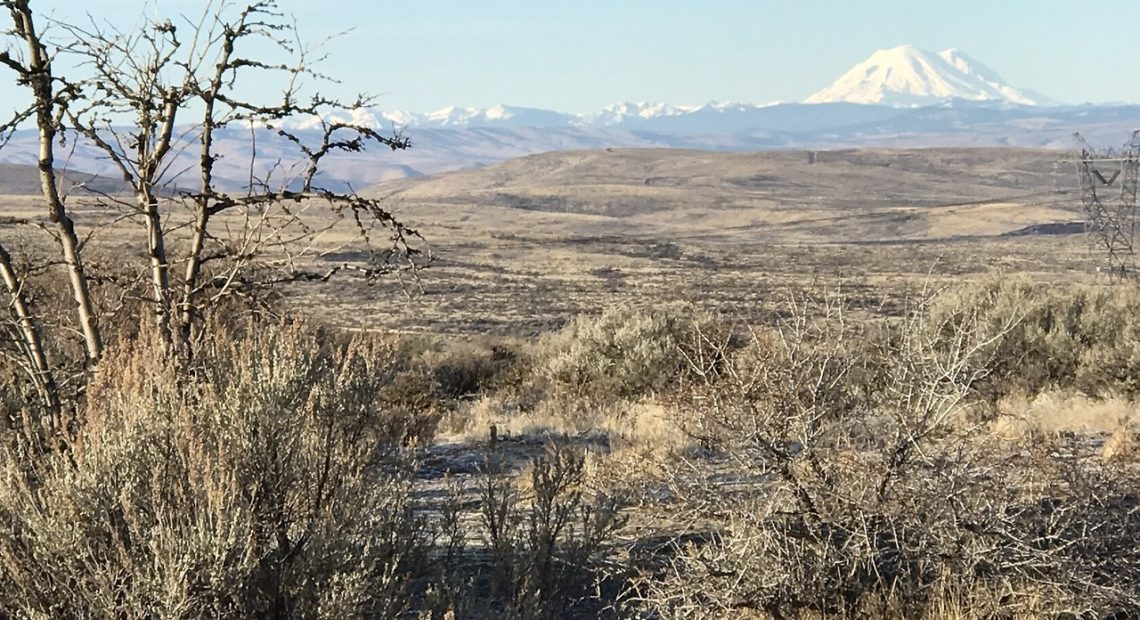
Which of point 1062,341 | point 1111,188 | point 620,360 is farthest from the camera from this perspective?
point 1111,188

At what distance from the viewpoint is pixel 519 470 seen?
27.9ft

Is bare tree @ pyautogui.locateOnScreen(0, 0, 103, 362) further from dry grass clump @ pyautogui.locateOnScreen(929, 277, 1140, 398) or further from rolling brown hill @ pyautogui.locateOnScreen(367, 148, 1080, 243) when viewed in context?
rolling brown hill @ pyautogui.locateOnScreen(367, 148, 1080, 243)

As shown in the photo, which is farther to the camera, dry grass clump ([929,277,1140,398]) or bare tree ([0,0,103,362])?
dry grass clump ([929,277,1140,398])

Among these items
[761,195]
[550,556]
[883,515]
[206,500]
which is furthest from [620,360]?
[761,195]

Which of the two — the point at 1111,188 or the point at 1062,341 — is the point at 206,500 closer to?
the point at 1062,341

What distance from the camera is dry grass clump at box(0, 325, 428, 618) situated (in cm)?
343

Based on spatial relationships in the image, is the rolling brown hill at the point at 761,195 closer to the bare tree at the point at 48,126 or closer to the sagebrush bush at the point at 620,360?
the sagebrush bush at the point at 620,360

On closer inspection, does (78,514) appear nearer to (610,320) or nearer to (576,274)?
(610,320)

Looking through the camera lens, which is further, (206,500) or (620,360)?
(620,360)

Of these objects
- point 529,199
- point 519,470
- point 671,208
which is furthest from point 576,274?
point 529,199

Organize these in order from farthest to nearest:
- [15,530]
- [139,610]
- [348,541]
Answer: [348,541] < [15,530] < [139,610]

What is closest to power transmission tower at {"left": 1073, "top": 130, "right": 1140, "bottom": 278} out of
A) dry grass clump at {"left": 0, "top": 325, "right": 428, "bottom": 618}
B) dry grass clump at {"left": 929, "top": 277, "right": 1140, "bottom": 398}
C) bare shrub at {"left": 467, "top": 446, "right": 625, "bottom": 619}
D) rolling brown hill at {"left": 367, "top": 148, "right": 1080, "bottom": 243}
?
dry grass clump at {"left": 929, "top": 277, "right": 1140, "bottom": 398}

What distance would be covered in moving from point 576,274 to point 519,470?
39.4 m

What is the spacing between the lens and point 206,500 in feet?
11.7
